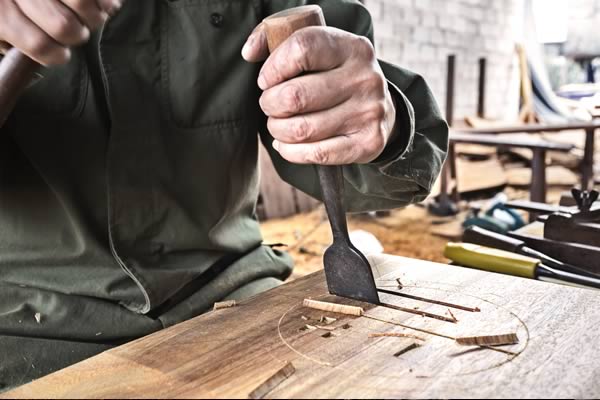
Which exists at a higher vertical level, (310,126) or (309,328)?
Answer: (310,126)

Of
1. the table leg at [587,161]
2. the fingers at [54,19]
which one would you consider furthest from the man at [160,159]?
the table leg at [587,161]

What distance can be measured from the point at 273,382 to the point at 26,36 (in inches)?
22.4

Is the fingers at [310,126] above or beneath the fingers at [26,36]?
beneath

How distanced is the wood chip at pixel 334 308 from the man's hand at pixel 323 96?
25 cm

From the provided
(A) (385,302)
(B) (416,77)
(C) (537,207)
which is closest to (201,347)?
(A) (385,302)

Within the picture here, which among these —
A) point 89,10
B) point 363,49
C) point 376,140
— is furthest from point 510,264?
point 89,10

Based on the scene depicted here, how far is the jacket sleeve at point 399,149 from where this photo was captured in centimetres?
108

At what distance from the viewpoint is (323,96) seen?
2.87 feet

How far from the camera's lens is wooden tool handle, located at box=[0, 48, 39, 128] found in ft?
2.60

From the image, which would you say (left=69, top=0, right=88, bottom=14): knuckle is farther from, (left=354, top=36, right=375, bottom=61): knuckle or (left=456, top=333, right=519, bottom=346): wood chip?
(left=456, top=333, right=519, bottom=346): wood chip

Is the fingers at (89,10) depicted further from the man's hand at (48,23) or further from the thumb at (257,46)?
the thumb at (257,46)

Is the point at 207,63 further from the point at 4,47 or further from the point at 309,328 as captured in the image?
the point at 309,328

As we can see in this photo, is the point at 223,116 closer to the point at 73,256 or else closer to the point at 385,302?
the point at 73,256

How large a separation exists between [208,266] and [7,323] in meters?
0.42
